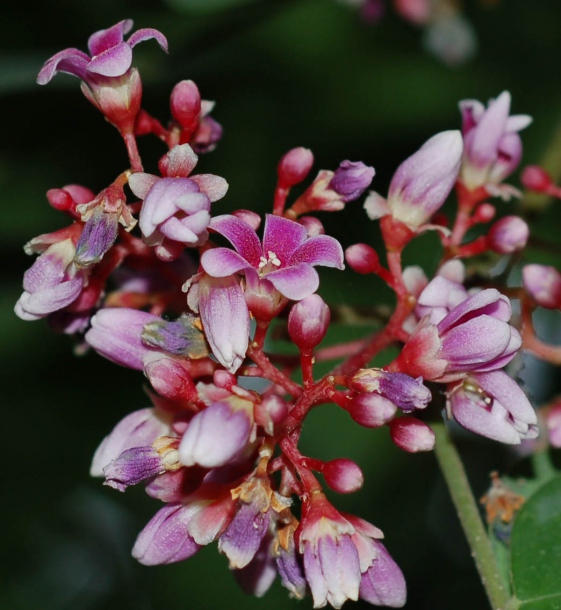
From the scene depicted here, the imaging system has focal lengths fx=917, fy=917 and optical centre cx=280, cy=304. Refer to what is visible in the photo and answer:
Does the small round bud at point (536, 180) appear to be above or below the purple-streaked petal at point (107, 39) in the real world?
below

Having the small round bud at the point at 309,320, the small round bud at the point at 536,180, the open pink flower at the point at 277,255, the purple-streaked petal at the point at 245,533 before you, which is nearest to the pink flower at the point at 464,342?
the small round bud at the point at 309,320

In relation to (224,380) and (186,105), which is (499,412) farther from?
(186,105)

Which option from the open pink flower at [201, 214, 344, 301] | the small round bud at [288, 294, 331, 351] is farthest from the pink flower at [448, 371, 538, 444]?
the open pink flower at [201, 214, 344, 301]

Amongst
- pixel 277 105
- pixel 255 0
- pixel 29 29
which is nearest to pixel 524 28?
pixel 277 105

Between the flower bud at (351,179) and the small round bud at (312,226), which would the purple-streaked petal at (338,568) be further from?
the flower bud at (351,179)

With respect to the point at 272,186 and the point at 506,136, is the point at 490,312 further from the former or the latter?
the point at 272,186

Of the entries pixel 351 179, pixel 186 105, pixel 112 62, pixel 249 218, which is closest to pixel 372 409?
pixel 249 218
